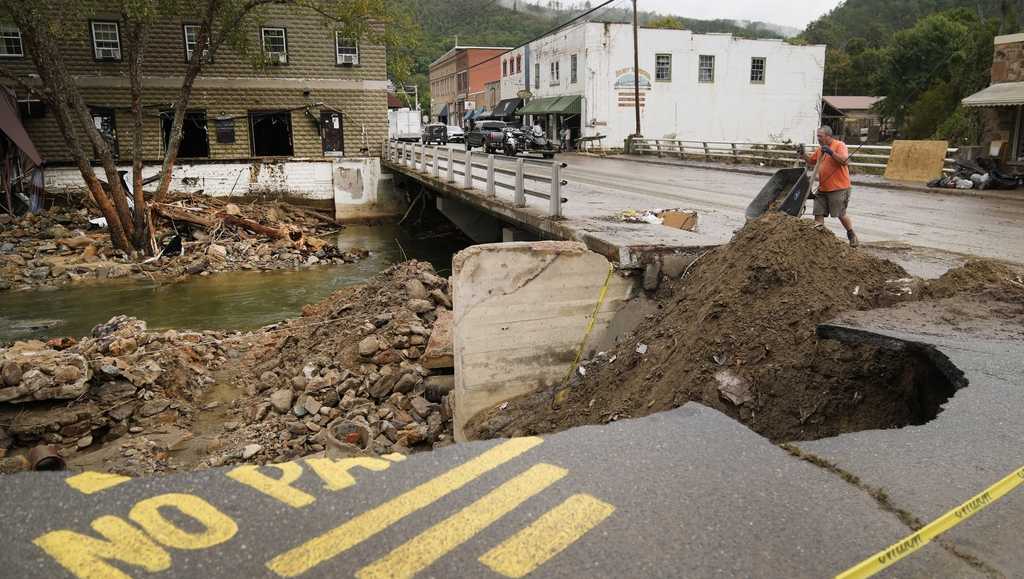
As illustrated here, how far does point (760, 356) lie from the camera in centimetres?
540

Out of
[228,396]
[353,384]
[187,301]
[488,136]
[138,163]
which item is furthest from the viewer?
[488,136]

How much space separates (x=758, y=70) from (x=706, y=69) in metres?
3.70

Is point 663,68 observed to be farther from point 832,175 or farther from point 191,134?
point 832,175

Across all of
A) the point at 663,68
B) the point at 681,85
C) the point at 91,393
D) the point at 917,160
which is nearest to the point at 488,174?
the point at 91,393

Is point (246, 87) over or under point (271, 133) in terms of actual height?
over

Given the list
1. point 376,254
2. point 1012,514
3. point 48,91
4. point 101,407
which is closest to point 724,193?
point 376,254

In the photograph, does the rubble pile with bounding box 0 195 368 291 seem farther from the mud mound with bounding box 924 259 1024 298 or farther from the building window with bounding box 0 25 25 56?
the mud mound with bounding box 924 259 1024 298

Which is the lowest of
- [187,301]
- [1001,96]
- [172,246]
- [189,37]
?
[187,301]

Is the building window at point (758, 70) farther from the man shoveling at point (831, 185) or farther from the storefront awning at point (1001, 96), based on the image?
the man shoveling at point (831, 185)

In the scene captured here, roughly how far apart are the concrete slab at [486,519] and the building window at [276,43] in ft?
90.7

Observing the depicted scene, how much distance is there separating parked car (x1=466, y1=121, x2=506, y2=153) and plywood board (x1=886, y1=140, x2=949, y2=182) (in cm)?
1769

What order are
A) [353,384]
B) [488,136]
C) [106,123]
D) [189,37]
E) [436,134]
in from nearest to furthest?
[353,384] < [106,123] < [189,37] < [488,136] < [436,134]

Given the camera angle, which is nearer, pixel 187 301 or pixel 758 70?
pixel 187 301

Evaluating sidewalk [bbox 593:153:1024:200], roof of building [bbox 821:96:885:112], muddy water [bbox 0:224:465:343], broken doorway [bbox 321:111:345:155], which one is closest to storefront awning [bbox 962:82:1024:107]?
sidewalk [bbox 593:153:1024:200]
